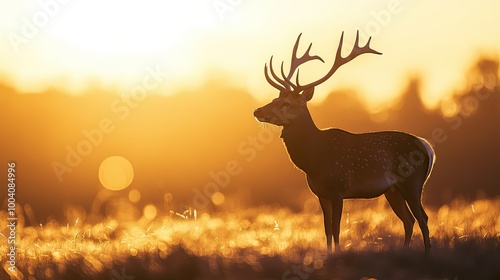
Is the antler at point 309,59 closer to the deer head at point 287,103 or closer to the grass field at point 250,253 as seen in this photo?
the deer head at point 287,103

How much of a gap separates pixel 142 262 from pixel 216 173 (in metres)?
29.2

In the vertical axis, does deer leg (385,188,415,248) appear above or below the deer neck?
below

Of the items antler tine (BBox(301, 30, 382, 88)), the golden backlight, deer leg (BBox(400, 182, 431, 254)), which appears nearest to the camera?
deer leg (BBox(400, 182, 431, 254))

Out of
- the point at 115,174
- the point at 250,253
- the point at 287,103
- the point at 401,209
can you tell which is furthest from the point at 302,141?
the point at 115,174

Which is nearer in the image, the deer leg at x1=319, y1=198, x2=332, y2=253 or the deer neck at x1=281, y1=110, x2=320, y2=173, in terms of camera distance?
the deer leg at x1=319, y1=198, x2=332, y2=253

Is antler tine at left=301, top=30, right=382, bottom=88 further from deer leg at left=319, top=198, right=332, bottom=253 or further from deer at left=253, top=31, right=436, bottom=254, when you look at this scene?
deer leg at left=319, top=198, right=332, bottom=253

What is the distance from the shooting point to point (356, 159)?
40.5ft

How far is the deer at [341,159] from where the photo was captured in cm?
1207

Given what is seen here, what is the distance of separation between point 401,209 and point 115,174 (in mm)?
27286

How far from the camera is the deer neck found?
480 inches

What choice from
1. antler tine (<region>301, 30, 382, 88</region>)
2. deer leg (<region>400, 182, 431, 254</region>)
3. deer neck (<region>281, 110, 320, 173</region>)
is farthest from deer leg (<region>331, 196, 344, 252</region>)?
antler tine (<region>301, 30, 382, 88</region>)

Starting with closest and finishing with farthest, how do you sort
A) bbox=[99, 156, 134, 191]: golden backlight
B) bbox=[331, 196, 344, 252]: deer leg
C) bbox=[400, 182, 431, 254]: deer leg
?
1. bbox=[331, 196, 344, 252]: deer leg
2. bbox=[400, 182, 431, 254]: deer leg
3. bbox=[99, 156, 134, 191]: golden backlight

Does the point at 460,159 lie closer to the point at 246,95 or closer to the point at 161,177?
the point at 161,177

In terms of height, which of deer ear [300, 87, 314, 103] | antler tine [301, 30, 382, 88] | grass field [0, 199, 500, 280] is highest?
antler tine [301, 30, 382, 88]
